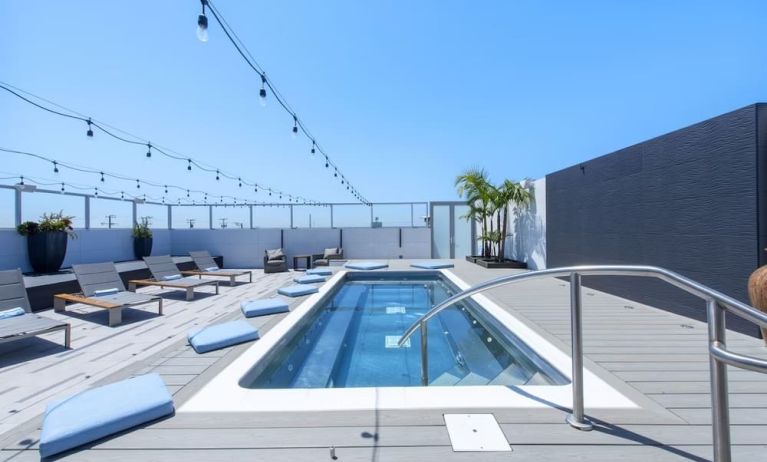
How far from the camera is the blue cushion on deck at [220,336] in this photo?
245 cm

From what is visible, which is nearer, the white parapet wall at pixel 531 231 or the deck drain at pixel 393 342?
the deck drain at pixel 393 342

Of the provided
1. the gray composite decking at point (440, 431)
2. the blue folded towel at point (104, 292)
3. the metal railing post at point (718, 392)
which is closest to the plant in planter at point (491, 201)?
the gray composite decking at point (440, 431)

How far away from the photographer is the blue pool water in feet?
8.29

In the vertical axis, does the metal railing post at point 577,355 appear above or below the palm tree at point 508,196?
below

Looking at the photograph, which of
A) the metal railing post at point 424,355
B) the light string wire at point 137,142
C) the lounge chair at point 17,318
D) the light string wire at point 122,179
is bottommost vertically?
the metal railing post at point 424,355

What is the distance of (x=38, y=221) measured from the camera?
6.11m

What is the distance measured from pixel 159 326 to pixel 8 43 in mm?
4752

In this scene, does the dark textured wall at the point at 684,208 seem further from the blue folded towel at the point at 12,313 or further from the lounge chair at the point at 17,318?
the blue folded towel at the point at 12,313

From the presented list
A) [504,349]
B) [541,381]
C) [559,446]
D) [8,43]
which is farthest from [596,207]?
[8,43]

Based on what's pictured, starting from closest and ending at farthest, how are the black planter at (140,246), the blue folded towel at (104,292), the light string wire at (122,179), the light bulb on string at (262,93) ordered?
the light bulb on string at (262,93) → the blue folded towel at (104,292) → the light string wire at (122,179) → the black planter at (140,246)

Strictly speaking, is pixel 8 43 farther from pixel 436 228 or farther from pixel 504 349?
pixel 436 228

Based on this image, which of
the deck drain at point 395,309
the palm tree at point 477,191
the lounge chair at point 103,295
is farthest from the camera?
the palm tree at point 477,191

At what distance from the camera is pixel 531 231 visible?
23.4 ft

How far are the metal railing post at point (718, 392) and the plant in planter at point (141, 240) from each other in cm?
1063
